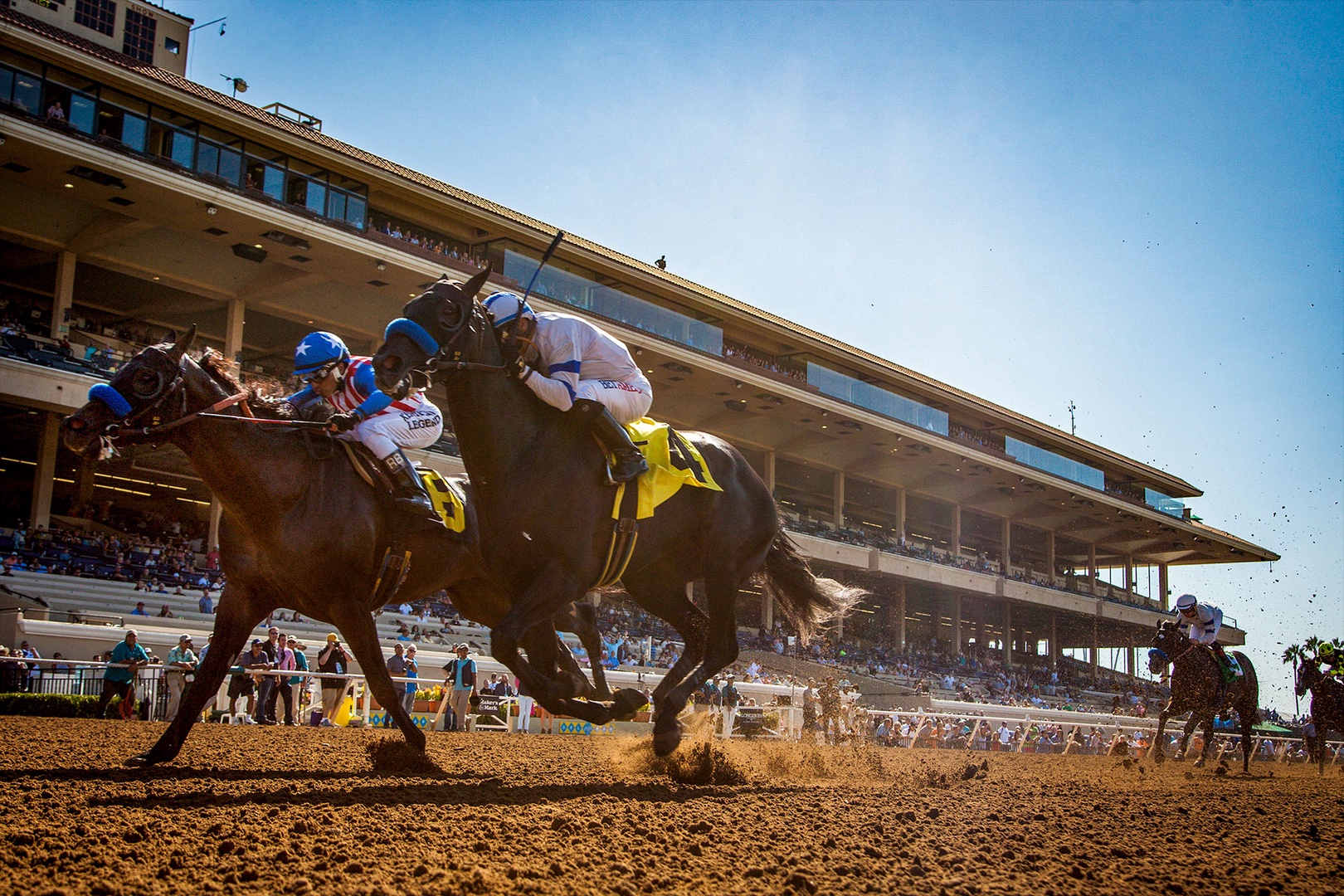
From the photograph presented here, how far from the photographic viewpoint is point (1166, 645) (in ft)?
44.4

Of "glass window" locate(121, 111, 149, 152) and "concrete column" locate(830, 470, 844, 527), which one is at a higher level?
"glass window" locate(121, 111, 149, 152)

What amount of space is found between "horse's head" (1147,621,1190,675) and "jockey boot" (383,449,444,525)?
418 inches

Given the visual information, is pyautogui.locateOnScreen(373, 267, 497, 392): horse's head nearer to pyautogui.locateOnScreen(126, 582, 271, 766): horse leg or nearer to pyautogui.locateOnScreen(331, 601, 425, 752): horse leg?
pyautogui.locateOnScreen(331, 601, 425, 752): horse leg

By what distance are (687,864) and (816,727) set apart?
566 inches

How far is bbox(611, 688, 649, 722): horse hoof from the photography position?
5.57 metres

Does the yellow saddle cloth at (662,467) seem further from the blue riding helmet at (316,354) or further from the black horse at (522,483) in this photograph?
the blue riding helmet at (316,354)

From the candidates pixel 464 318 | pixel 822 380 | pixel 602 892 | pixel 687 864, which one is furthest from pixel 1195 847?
pixel 822 380

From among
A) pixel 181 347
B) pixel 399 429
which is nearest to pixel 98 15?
pixel 399 429

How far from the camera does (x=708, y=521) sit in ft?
21.3

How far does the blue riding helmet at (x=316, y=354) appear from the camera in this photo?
265 inches

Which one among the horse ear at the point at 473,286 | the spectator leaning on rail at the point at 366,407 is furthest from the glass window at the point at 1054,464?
the horse ear at the point at 473,286

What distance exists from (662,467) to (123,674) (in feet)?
32.9

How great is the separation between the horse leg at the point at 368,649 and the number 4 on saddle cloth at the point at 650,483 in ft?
4.69

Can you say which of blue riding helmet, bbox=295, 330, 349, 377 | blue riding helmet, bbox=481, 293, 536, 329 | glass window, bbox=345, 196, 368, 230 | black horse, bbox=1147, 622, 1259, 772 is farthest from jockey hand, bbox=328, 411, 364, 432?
glass window, bbox=345, 196, 368, 230
